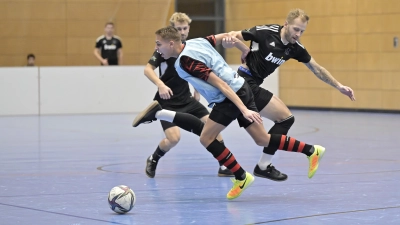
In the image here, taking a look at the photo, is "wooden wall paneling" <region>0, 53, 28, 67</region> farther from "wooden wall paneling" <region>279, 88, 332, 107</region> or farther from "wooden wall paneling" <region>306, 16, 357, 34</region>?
"wooden wall paneling" <region>306, 16, 357, 34</region>

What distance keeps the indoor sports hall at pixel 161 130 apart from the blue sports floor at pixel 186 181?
0.02 m

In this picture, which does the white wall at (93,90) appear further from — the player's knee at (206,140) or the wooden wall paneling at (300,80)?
the player's knee at (206,140)

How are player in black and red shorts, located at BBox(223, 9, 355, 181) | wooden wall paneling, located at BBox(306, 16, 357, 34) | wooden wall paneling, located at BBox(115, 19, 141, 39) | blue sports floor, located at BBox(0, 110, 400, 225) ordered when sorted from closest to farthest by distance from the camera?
blue sports floor, located at BBox(0, 110, 400, 225) → player in black and red shorts, located at BBox(223, 9, 355, 181) → wooden wall paneling, located at BBox(306, 16, 357, 34) → wooden wall paneling, located at BBox(115, 19, 141, 39)

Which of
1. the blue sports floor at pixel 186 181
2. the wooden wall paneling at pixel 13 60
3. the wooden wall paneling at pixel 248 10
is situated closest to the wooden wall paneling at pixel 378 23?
the wooden wall paneling at pixel 248 10

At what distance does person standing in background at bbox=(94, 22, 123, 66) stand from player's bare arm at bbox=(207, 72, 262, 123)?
38.3 feet

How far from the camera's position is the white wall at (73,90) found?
1717cm

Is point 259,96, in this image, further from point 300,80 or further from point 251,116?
point 300,80

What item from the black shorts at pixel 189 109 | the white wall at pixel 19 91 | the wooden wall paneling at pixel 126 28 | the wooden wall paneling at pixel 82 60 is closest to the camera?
the black shorts at pixel 189 109

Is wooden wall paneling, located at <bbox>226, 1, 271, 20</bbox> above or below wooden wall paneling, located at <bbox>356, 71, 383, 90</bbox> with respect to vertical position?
above

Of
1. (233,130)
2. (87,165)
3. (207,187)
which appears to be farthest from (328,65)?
(207,187)

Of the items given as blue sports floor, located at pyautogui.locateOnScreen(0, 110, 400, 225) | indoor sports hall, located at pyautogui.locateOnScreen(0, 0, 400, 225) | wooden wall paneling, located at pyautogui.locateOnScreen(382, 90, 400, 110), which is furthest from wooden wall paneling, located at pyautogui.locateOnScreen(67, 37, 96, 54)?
wooden wall paneling, located at pyautogui.locateOnScreen(382, 90, 400, 110)

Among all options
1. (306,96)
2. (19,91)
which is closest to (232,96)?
(19,91)

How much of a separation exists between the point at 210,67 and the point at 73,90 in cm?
1156

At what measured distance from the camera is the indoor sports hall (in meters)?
6.21
